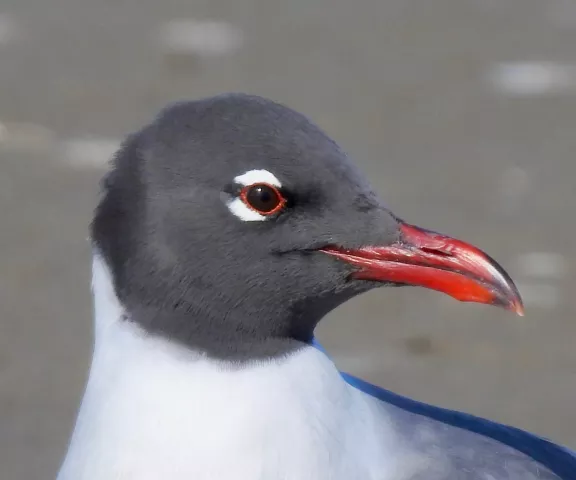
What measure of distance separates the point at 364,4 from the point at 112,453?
340 cm

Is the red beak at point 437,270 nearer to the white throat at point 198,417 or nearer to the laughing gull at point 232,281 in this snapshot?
the laughing gull at point 232,281

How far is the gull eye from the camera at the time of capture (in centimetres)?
172

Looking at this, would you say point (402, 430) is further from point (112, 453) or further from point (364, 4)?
point (364, 4)

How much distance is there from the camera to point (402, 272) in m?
1.80

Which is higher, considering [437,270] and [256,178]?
[256,178]

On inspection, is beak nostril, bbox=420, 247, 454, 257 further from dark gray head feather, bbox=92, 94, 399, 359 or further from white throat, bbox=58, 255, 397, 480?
white throat, bbox=58, 255, 397, 480

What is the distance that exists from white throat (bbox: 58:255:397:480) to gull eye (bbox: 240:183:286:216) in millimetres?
243

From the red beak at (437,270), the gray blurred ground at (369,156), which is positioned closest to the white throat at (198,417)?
the red beak at (437,270)

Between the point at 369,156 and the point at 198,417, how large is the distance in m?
2.39

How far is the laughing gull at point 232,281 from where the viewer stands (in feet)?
5.73

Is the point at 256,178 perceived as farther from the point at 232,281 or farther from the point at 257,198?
the point at 232,281

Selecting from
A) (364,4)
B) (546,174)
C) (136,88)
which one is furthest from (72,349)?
(364,4)

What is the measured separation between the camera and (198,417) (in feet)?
5.84

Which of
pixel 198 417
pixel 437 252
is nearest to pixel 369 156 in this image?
pixel 437 252
